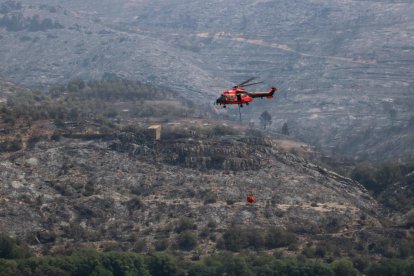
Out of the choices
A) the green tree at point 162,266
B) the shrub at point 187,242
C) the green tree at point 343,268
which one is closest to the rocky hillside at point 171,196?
the shrub at point 187,242

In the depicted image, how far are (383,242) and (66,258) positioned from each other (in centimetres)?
4861

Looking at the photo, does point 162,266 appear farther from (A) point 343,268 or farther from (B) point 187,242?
(A) point 343,268

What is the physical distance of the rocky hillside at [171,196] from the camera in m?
141

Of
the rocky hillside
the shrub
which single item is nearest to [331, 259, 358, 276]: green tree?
the rocky hillside

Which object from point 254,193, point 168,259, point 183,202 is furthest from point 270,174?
point 168,259

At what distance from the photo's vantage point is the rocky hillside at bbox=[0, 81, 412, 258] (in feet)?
463

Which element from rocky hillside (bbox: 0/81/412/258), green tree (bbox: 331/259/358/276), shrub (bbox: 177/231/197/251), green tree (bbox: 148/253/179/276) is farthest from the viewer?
rocky hillside (bbox: 0/81/412/258)

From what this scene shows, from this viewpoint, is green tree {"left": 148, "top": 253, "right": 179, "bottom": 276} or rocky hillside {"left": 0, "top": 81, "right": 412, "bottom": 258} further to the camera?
rocky hillside {"left": 0, "top": 81, "right": 412, "bottom": 258}

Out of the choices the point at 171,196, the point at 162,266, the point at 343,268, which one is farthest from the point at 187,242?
the point at 343,268

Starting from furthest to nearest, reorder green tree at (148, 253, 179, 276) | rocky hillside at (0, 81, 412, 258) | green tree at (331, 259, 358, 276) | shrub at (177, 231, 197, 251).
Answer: rocky hillside at (0, 81, 412, 258)
shrub at (177, 231, 197, 251)
green tree at (148, 253, 179, 276)
green tree at (331, 259, 358, 276)

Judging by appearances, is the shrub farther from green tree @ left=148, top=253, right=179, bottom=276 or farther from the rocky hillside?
green tree @ left=148, top=253, right=179, bottom=276

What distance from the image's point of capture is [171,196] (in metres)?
158

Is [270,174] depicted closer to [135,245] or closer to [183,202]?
[183,202]

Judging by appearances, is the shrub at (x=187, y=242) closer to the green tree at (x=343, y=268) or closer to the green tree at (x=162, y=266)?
the green tree at (x=162, y=266)
